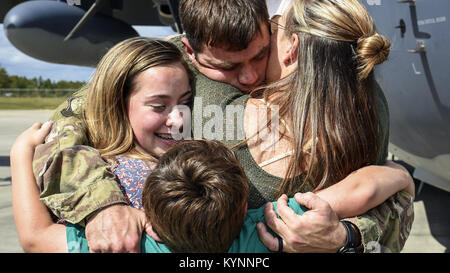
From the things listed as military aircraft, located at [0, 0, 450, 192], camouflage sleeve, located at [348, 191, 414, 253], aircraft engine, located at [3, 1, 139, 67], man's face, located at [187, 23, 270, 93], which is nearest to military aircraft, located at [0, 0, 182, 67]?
aircraft engine, located at [3, 1, 139, 67]

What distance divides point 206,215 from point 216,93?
1.71 ft

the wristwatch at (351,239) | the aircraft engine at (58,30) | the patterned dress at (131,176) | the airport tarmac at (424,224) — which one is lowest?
the airport tarmac at (424,224)

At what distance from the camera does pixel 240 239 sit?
1.40 meters

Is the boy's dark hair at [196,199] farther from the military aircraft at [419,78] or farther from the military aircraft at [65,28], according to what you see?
the military aircraft at [65,28]

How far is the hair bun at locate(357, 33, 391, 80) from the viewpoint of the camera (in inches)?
59.0

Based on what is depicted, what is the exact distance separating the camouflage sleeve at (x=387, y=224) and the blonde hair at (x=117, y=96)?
0.76 meters

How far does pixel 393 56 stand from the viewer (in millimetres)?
3834

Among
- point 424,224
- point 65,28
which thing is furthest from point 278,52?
point 65,28

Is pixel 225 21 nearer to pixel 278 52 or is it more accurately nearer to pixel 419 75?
pixel 278 52

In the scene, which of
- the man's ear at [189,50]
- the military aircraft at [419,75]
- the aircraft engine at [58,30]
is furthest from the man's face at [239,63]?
the aircraft engine at [58,30]

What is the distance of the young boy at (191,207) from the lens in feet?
4.04

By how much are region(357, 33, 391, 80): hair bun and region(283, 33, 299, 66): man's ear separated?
0.70 feet

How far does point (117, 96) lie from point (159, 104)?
0.15m

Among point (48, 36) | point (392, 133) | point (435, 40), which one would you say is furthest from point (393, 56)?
point (48, 36)
